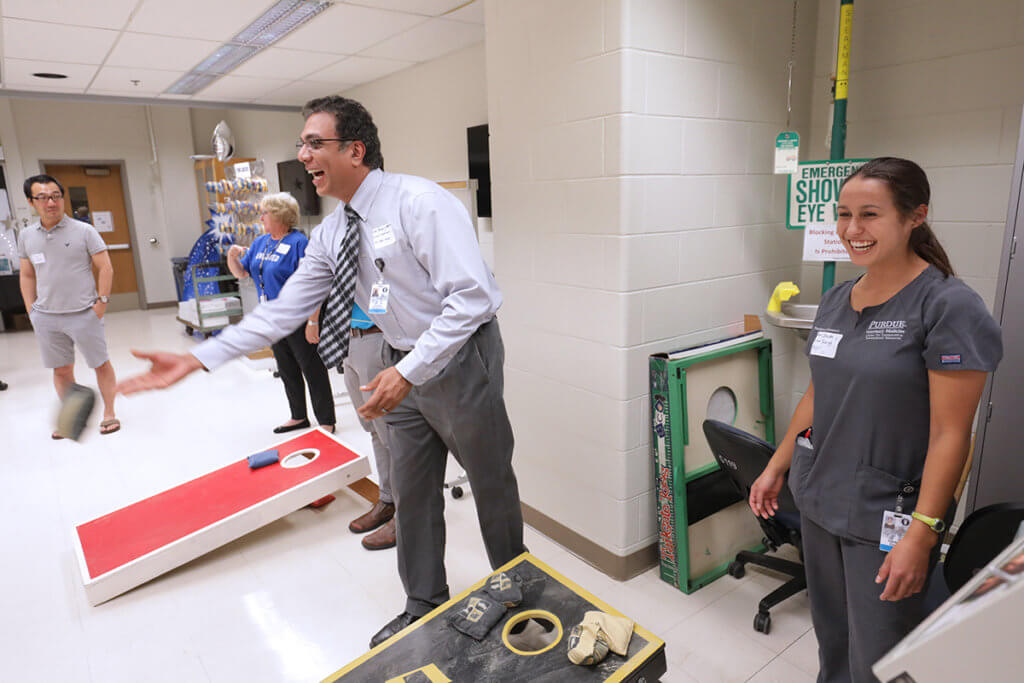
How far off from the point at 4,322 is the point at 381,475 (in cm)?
812

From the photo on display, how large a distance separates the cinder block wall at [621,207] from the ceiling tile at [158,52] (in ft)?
9.84

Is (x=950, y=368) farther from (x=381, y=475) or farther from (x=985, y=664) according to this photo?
(x=381, y=475)

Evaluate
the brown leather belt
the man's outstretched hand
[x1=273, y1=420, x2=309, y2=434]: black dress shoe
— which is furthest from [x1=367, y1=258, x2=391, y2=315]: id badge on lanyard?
[x1=273, y1=420, x2=309, y2=434]: black dress shoe

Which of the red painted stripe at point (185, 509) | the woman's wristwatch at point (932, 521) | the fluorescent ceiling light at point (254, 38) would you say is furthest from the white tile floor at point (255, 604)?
the fluorescent ceiling light at point (254, 38)

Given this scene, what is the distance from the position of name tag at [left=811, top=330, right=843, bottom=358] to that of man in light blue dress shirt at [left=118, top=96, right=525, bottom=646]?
33.9 inches

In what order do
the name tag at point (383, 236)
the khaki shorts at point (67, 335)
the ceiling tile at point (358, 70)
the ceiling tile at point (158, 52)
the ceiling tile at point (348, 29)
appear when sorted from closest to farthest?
1. the name tag at point (383, 236)
2. the ceiling tile at point (348, 29)
3. the khaki shorts at point (67, 335)
4. the ceiling tile at point (158, 52)
5. the ceiling tile at point (358, 70)

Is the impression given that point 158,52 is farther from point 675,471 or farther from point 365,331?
point 675,471

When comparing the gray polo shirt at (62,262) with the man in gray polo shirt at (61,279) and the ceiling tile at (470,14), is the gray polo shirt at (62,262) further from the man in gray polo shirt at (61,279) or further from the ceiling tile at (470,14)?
the ceiling tile at (470,14)

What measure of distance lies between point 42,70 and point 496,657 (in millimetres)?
5964

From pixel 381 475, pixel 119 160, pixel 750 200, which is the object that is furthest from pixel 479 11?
pixel 119 160

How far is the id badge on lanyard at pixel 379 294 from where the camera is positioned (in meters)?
1.83

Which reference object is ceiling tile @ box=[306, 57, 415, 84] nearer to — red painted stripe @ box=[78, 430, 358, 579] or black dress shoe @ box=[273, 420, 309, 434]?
black dress shoe @ box=[273, 420, 309, 434]

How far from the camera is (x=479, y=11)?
151 inches

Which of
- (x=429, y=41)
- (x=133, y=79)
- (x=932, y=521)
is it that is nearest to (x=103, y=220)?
(x=133, y=79)
